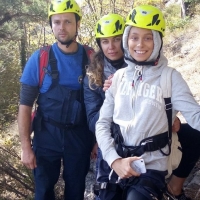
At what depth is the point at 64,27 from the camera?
11.6ft

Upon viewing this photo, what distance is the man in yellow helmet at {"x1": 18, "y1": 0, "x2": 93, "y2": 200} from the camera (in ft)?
11.0

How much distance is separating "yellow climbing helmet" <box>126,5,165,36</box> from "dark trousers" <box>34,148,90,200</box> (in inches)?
63.3

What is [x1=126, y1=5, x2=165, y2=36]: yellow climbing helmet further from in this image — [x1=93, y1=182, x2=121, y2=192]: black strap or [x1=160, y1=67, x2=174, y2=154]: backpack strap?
[x1=93, y1=182, x2=121, y2=192]: black strap

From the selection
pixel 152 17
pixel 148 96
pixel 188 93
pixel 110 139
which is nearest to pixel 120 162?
pixel 110 139

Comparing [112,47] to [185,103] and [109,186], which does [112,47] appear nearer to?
[185,103]

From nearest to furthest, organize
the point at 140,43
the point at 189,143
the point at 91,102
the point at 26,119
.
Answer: the point at 140,43 → the point at 189,143 → the point at 91,102 → the point at 26,119

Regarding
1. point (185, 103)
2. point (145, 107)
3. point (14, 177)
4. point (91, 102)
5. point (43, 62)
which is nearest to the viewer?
point (185, 103)

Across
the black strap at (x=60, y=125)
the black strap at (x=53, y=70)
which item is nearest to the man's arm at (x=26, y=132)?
the black strap at (x=60, y=125)

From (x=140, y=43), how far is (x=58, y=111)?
124 cm

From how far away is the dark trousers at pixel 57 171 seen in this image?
11.7ft

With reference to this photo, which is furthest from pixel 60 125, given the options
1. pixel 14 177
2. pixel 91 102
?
pixel 14 177

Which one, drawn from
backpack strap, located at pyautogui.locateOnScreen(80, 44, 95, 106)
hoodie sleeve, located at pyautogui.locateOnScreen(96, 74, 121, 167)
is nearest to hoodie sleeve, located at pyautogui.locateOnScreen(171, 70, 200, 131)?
hoodie sleeve, located at pyautogui.locateOnScreen(96, 74, 121, 167)

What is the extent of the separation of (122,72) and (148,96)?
0.40 meters

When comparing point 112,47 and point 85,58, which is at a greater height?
point 112,47
